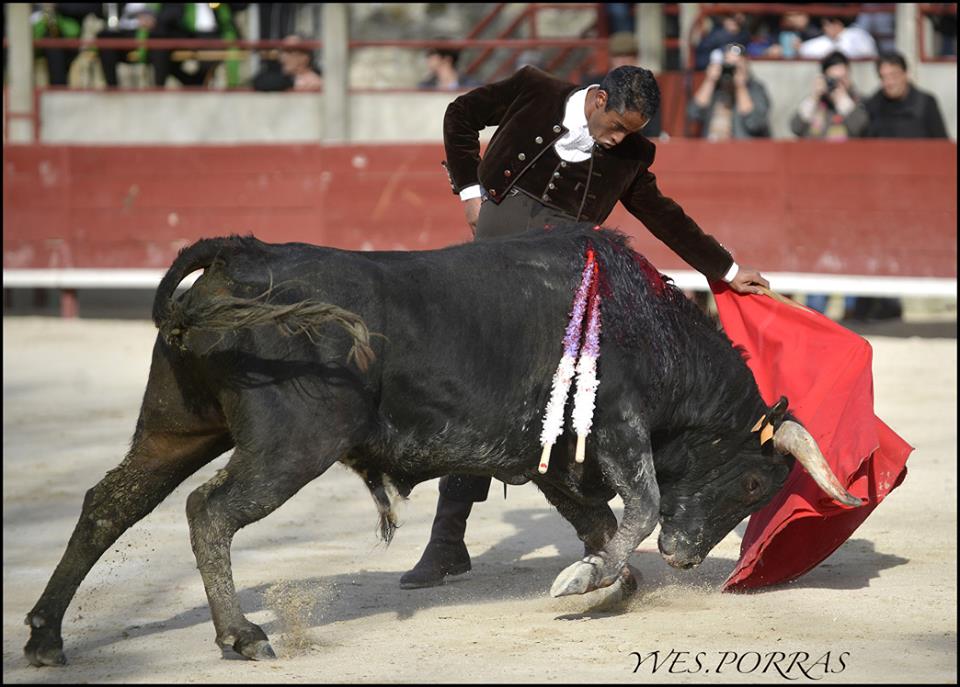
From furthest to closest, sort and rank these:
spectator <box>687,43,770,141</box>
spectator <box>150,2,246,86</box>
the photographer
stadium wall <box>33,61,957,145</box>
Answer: spectator <box>150,2,246,86</box>, stadium wall <box>33,61,957,145</box>, spectator <box>687,43,770,141</box>, the photographer

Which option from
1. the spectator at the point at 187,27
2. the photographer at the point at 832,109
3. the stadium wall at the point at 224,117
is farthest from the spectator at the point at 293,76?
the photographer at the point at 832,109

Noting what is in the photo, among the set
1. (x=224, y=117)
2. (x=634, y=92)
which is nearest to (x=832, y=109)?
(x=224, y=117)

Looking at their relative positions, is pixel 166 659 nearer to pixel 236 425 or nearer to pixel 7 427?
pixel 236 425

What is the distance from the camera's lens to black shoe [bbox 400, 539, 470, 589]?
14.3ft

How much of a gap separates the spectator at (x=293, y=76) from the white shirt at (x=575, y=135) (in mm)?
7688

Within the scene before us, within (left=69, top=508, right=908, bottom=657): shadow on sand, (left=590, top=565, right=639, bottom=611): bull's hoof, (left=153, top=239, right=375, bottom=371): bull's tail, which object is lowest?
(left=69, top=508, right=908, bottom=657): shadow on sand

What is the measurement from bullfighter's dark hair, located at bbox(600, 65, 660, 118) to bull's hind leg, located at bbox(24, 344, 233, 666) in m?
1.22

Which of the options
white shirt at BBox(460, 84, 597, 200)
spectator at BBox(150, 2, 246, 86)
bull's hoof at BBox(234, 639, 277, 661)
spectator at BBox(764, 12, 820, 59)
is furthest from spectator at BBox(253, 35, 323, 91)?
bull's hoof at BBox(234, 639, 277, 661)

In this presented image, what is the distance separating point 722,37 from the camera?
10.5 meters

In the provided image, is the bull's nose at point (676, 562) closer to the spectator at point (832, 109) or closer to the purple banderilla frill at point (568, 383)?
the purple banderilla frill at point (568, 383)

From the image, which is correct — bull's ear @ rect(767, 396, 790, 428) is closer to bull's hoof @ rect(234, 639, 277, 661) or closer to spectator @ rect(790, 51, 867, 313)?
bull's hoof @ rect(234, 639, 277, 661)

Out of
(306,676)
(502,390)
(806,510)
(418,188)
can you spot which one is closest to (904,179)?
(418,188)

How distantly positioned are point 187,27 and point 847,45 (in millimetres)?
4744

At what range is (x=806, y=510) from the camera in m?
4.21
